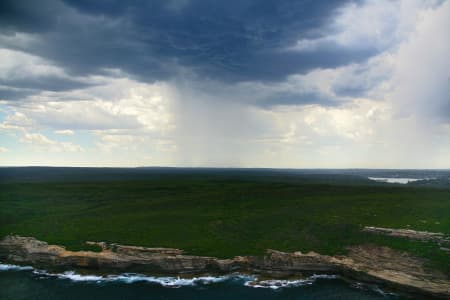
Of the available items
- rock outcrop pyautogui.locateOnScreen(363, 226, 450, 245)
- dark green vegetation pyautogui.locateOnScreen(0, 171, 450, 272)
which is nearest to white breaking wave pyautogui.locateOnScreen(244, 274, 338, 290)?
dark green vegetation pyautogui.locateOnScreen(0, 171, 450, 272)

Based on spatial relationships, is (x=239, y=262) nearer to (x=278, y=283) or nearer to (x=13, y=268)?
(x=278, y=283)

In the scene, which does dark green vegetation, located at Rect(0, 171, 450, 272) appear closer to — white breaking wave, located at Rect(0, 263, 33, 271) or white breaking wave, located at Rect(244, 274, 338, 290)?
white breaking wave, located at Rect(0, 263, 33, 271)

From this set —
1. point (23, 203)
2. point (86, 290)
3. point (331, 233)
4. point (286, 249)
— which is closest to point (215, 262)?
point (286, 249)

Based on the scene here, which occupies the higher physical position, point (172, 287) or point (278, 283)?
point (278, 283)

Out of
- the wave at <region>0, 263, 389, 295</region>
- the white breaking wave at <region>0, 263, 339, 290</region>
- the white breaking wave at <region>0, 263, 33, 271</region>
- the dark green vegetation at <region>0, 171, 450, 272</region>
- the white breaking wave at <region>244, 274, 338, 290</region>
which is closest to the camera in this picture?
the white breaking wave at <region>244, 274, 338, 290</region>

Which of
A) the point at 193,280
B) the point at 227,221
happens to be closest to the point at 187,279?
the point at 193,280

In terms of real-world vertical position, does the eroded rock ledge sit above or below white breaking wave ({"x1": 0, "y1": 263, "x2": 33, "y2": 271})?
above

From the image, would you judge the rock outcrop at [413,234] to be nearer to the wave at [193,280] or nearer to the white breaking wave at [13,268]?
the wave at [193,280]

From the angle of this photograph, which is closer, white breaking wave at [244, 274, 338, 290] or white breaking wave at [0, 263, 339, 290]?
white breaking wave at [244, 274, 338, 290]

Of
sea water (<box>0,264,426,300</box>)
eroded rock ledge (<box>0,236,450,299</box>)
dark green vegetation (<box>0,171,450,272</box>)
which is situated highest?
dark green vegetation (<box>0,171,450,272</box>)
